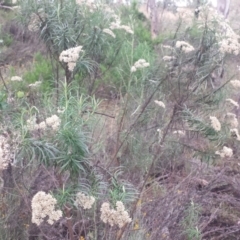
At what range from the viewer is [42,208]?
8.31ft

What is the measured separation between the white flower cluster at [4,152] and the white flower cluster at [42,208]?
0.24m

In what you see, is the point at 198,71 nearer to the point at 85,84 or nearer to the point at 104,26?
the point at 104,26

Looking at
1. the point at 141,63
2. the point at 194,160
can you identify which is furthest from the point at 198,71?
the point at 194,160

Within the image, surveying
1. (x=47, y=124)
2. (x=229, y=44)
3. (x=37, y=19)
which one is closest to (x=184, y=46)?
(x=229, y=44)

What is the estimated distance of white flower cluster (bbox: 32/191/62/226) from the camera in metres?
2.52

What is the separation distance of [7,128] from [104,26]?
193 cm

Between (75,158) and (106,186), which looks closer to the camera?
(75,158)

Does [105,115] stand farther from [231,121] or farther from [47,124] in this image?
[47,124]

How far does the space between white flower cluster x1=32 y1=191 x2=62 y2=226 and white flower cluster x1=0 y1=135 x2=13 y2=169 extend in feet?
0.79

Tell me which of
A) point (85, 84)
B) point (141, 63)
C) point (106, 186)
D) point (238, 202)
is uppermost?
point (141, 63)

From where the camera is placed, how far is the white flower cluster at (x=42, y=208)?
252 centimetres

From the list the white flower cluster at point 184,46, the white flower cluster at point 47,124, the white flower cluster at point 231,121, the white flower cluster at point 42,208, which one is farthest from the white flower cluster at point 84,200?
the white flower cluster at point 231,121

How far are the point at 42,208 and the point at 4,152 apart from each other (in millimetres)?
355

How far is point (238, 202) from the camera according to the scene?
479 cm
